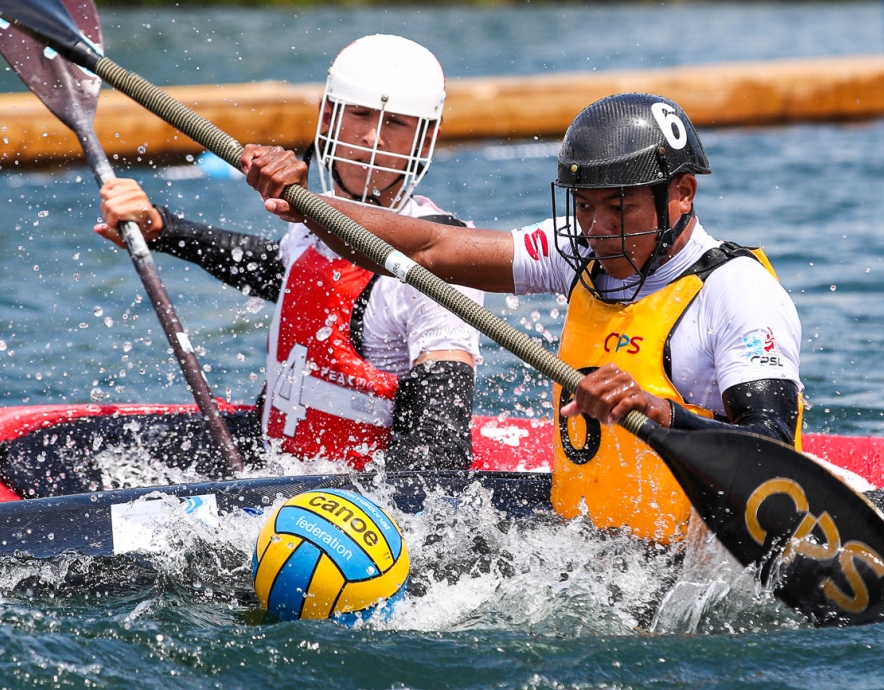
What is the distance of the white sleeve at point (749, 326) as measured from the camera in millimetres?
2719

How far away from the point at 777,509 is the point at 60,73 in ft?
9.92

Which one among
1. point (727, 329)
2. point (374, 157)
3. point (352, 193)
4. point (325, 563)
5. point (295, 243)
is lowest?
point (325, 563)

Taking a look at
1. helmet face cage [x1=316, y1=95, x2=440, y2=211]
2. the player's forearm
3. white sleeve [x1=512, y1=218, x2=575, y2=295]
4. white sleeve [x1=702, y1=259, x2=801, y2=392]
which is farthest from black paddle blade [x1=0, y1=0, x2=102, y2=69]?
white sleeve [x1=702, y1=259, x2=801, y2=392]

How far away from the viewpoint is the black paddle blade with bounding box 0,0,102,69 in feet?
11.7

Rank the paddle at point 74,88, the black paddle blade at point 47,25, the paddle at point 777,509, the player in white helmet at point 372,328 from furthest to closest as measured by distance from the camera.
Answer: the paddle at point 74,88 < the black paddle blade at point 47,25 < the player in white helmet at point 372,328 < the paddle at point 777,509

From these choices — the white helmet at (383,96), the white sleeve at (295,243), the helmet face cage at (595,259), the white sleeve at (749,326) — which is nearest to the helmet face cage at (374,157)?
the white helmet at (383,96)

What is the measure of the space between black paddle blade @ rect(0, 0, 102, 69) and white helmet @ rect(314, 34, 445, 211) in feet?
2.25

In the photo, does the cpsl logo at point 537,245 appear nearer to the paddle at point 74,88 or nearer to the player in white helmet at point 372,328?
the player in white helmet at point 372,328

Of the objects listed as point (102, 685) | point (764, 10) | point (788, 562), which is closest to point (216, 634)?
point (102, 685)

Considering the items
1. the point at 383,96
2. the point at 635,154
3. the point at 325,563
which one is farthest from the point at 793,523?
the point at 383,96

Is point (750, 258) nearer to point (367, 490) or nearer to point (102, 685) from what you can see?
point (367, 490)

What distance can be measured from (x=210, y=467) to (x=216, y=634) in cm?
105

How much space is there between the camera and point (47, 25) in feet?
11.8

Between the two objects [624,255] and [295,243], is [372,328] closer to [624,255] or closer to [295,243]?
[295,243]
